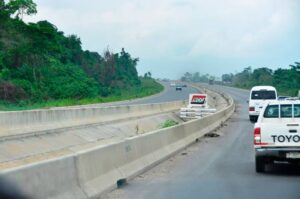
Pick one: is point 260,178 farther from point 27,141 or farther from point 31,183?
point 27,141

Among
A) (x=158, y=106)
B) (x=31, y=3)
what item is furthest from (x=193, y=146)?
(x=31, y=3)

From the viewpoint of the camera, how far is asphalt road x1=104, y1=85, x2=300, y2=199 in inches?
451

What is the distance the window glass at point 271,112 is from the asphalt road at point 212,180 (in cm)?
133

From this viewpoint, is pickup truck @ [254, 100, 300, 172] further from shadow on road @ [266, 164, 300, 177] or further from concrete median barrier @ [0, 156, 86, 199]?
concrete median barrier @ [0, 156, 86, 199]

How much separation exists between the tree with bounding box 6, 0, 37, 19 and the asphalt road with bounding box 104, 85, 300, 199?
42.1 metres

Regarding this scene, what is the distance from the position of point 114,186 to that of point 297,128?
471 cm

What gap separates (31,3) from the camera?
5975 cm

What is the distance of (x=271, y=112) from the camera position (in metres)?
15.4

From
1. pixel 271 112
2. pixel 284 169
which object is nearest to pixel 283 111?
pixel 271 112

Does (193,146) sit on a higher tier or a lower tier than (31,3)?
lower

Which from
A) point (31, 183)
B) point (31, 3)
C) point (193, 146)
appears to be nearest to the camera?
point (31, 183)

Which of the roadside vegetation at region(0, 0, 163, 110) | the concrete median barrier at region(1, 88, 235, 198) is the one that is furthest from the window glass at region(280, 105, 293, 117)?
the roadside vegetation at region(0, 0, 163, 110)

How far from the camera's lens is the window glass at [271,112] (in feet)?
50.5

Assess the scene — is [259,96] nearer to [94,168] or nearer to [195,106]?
[195,106]
